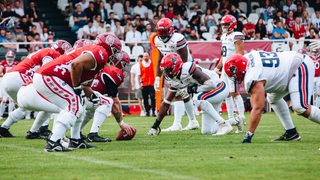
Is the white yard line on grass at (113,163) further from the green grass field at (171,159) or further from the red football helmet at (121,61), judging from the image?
the red football helmet at (121,61)

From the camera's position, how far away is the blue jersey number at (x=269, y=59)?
35.0 ft

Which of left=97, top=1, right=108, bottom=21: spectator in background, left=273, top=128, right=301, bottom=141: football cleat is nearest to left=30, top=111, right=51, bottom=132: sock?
left=273, top=128, right=301, bottom=141: football cleat

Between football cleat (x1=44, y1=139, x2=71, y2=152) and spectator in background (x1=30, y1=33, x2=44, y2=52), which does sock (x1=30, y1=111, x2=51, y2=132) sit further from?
spectator in background (x1=30, y1=33, x2=44, y2=52)

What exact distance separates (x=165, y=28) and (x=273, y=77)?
3472 mm

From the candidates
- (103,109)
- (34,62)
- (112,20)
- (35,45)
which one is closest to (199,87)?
(103,109)

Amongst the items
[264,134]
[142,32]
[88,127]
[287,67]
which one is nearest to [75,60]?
[287,67]

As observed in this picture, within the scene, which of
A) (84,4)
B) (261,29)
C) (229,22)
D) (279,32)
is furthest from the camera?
(84,4)

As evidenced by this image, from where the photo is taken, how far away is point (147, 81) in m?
21.9

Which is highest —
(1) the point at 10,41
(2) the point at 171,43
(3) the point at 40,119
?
(2) the point at 171,43

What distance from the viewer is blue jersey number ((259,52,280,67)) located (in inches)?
420

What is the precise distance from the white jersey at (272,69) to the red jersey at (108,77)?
2.28 meters

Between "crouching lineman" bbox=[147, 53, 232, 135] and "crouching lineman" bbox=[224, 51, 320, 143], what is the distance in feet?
5.75

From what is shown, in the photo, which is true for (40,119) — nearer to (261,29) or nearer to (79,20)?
(79,20)

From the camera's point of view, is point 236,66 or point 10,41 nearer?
point 236,66
